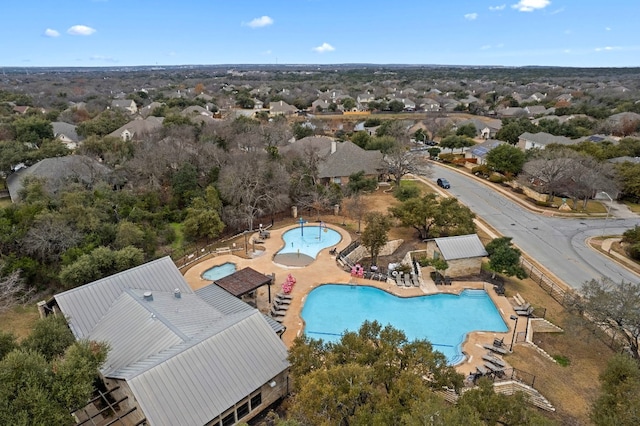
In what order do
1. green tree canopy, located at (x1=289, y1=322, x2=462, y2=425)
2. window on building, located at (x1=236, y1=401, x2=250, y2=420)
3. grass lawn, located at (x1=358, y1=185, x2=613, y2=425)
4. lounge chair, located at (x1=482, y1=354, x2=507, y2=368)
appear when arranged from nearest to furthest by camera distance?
green tree canopy, located at (x1=289, y1=322, x2=462, y2=425), window on building, located at (x1=236, y1=401, x2=250, y2=420), grass lawn, located at (x1=358, y1=185, x2=613, y2=425), lounge chair, located at (x1=482, y1=354, x2=507, y2=368)

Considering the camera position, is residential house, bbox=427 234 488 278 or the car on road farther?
the car on road

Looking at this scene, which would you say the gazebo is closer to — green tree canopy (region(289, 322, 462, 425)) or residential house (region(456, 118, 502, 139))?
green tree canopy (region(289, 322, 462, 425))

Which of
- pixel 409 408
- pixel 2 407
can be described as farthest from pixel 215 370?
pixel 409 408

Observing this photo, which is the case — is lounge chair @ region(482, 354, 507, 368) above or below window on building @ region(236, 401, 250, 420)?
below

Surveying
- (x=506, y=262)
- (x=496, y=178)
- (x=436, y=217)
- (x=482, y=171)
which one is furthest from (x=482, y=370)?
(x=482, y=171)

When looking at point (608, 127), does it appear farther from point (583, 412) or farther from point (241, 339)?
point (241, 339)

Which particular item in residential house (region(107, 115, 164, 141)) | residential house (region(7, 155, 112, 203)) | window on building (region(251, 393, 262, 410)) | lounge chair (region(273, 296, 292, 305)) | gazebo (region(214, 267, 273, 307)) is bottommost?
lounge chair (region(273, 296, 292, 305))

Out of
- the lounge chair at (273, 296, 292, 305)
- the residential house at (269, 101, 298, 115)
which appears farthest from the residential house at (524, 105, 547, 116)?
the lounge chair at (273, 296, 292, 305)
